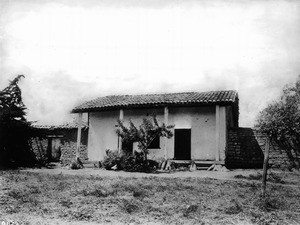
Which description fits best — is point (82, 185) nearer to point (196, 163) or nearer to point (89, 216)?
point (89, 216)

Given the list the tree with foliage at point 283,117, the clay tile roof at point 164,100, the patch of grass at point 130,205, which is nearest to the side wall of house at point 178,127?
the clay tile roof at point 164,100

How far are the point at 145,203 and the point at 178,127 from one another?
387 inches

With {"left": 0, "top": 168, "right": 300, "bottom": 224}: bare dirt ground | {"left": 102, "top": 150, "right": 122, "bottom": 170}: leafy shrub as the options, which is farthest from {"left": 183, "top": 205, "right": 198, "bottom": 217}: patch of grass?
{"left": 102, "top": 150, "right": 122, "bottom": 170}: leafy shrub

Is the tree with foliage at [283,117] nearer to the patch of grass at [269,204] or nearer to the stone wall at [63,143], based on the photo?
the patch of grass at [269,204]

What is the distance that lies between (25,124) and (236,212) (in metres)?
13.8

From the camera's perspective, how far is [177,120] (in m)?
16.8

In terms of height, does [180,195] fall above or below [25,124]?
below

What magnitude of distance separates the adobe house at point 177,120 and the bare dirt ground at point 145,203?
649cm

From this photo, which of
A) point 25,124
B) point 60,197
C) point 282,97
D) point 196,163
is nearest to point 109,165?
point 196,163

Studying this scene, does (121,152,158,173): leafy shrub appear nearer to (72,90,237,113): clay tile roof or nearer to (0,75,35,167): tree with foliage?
(72,90,237,113): clay tile roof

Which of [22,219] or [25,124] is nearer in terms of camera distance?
[22,219]

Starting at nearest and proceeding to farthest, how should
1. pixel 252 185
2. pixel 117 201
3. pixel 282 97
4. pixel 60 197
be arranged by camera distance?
pixel 117 201, pixel 60 197, pixel 252 185, pixel 282 97

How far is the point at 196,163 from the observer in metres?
15.7

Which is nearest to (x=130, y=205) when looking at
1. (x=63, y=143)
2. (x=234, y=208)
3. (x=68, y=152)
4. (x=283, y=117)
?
(x=234, y=208)
